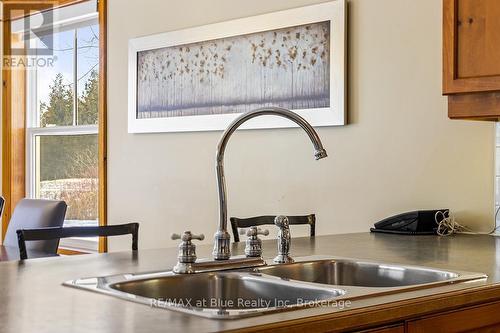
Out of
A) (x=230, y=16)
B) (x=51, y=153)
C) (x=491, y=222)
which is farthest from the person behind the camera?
(x=51, y=153)

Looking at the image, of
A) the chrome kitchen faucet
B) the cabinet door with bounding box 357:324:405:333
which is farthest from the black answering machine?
the cabinet door with bounding box 357:324:405:333

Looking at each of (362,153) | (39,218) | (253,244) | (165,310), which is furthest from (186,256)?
(39,218)

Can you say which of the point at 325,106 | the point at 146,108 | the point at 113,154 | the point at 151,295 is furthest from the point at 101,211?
the point at 151,295

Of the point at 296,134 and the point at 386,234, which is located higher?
the point at 296,134

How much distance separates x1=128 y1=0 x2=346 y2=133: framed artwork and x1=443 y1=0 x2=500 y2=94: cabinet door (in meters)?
0.75

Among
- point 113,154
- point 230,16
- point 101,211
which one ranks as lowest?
point 101,211

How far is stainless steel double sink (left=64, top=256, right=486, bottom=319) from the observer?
1534 mm

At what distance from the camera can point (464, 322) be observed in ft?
5.12

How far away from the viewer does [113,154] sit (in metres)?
4.39

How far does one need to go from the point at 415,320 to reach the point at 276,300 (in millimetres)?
331

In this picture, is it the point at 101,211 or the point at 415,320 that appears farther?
the point at 101,211

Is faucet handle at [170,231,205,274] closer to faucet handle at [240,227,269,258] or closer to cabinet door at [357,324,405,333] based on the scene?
faucet handle at [240,227,269,258]

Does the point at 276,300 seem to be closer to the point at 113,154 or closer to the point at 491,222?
the point at 491,222

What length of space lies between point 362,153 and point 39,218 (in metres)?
1.70
